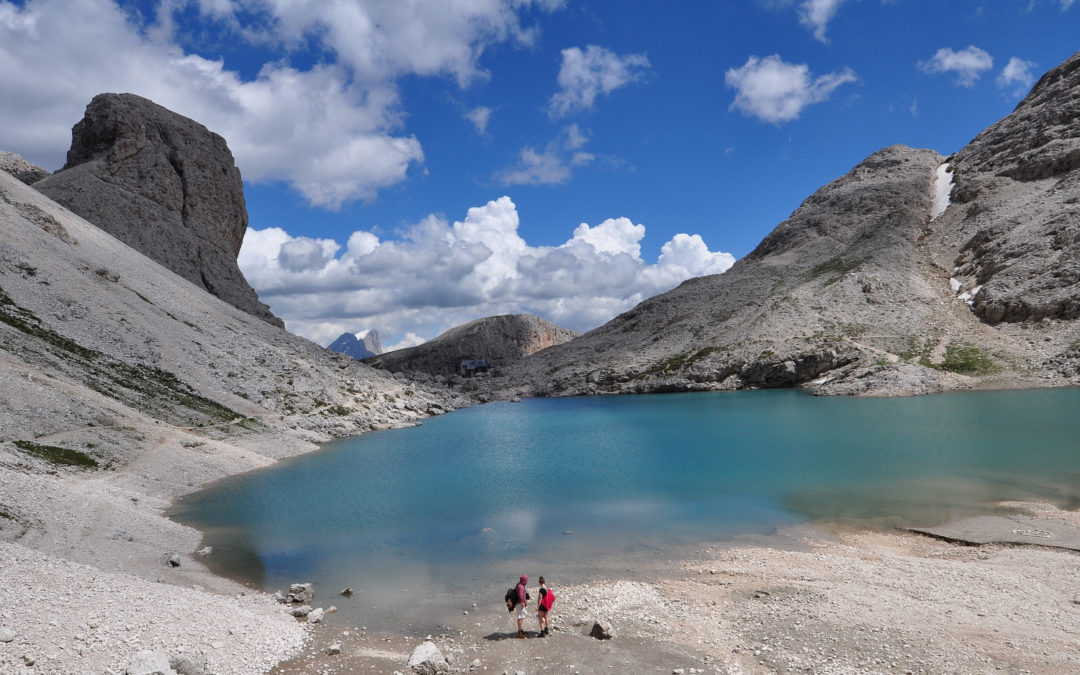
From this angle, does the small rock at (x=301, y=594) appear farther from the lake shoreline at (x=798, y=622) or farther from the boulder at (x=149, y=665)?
the boulder at (x=149, y=665)

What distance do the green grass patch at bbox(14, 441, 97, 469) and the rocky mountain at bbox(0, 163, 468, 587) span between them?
99mm

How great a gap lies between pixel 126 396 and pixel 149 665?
40706mm

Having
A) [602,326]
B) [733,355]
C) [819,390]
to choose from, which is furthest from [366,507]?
[602,326]

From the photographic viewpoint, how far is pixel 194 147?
10419cm

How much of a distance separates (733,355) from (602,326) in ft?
162

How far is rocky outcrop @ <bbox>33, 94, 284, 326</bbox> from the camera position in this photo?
88250mm

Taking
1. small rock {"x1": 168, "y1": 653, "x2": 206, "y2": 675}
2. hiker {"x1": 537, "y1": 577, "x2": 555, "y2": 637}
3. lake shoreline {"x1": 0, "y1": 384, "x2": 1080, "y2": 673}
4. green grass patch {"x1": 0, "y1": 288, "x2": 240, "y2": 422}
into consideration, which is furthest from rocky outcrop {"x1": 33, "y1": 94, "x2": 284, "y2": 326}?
hiker {"x1": 537, "y1": 577, "x2": 555, "y2": 637}

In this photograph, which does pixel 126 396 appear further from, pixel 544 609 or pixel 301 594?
pixel 544 609

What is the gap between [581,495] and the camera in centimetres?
3416

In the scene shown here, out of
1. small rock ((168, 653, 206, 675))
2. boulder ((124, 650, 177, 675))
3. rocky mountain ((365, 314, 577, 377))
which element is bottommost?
small rock ((168, 653, 206, 675))

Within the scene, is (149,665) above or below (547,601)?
above

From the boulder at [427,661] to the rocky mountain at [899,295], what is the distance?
79698mm

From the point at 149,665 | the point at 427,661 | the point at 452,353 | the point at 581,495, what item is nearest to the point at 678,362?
the point at 581,495

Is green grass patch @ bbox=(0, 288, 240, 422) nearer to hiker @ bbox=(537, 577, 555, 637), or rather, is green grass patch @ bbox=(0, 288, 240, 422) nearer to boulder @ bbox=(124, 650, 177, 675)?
boulder @ bbox=(124, 650, 177, 675)
